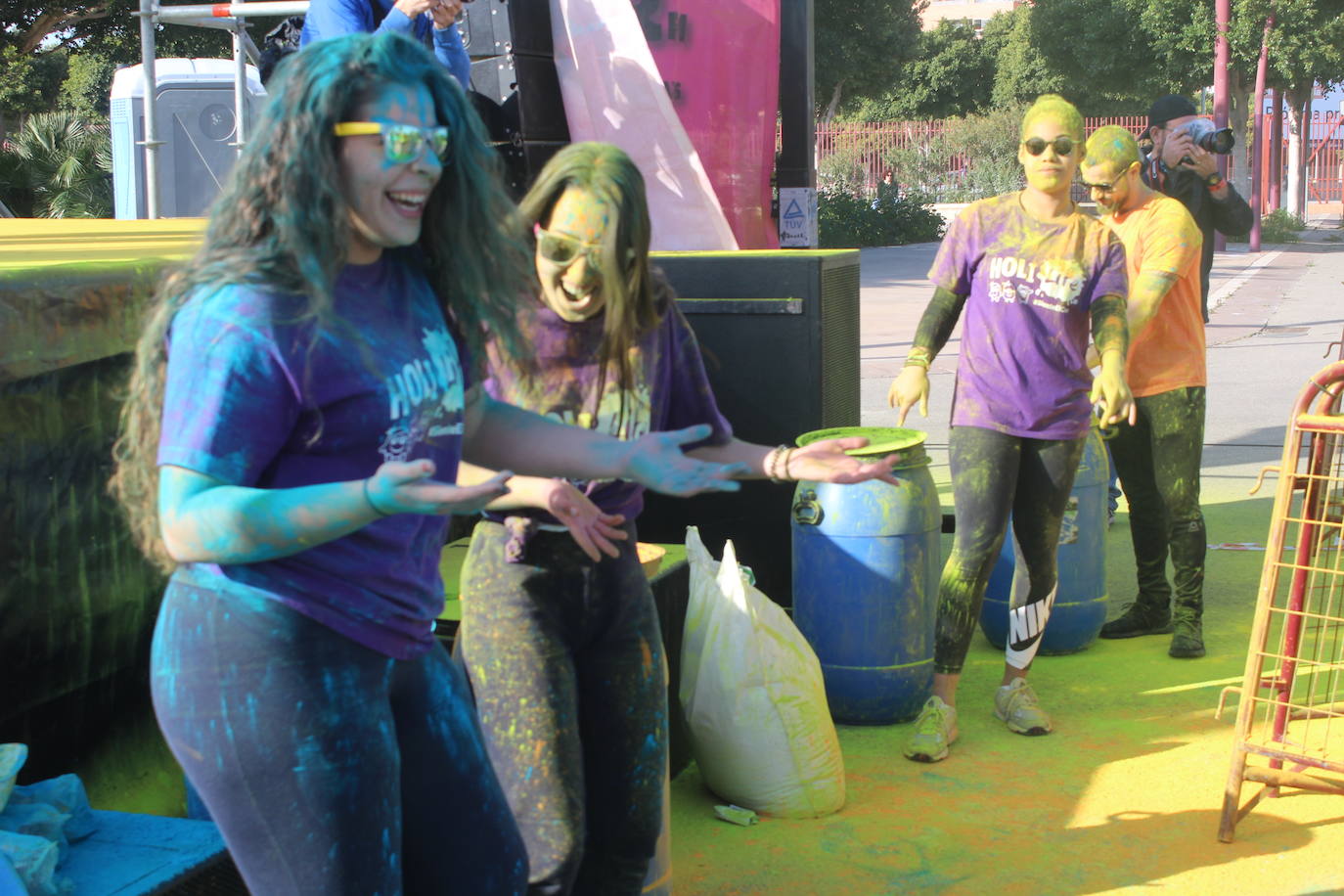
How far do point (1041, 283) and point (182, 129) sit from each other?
12.3 metres

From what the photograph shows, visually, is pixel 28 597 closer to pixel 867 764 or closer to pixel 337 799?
pixel 337 799

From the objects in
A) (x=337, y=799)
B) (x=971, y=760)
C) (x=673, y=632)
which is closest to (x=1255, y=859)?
(x=971, y=760)

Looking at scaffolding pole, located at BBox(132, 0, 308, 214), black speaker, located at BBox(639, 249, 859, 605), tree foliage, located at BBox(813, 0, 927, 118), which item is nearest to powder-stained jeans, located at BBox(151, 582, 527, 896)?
black speaker, located at BBox(639, 249, 859, 605)

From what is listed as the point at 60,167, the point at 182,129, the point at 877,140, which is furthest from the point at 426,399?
the point at 877,140

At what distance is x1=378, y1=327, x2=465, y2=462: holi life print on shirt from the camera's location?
185 cm

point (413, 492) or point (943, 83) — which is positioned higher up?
point (943, 83)

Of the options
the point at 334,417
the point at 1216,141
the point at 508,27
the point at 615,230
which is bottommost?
the point at 334,417

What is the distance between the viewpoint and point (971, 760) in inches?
168

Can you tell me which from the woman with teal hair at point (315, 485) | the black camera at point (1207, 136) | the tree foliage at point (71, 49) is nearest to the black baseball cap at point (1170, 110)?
the black camera at point (1207, 136)

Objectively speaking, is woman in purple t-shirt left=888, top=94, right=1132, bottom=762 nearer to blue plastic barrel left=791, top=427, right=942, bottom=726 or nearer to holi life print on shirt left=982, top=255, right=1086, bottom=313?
holi life print on shirt left=982, top=255, right=1086, bottom=313

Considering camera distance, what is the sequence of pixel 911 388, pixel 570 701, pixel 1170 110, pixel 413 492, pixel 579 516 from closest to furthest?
pixel 413 492
pixel 579 516
pixel 570 701
pixel 911 388
pixel 1170 110

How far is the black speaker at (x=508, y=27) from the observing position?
18.1 feet

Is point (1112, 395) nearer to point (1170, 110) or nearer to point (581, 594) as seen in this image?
point (581, 594)

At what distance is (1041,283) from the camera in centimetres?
421
